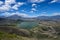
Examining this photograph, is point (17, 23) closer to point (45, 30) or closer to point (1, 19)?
point (1, 19)

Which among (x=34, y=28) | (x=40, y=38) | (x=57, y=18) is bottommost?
(x=40, y=38)

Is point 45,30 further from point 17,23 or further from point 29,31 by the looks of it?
point 17,23

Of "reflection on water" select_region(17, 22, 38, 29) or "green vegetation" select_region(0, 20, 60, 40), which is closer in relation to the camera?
"green vegetation" select_region(0, 20, 60, 40)

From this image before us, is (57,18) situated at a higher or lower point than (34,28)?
higher

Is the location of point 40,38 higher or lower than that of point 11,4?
lower

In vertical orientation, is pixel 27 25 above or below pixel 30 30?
above

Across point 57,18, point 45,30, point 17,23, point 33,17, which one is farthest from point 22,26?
point 57,18

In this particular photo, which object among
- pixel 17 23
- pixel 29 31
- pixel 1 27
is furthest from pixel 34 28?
pixel 1 27

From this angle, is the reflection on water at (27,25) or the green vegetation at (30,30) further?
the reflection on water at (27,25)

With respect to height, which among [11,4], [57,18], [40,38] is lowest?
[40,38]
